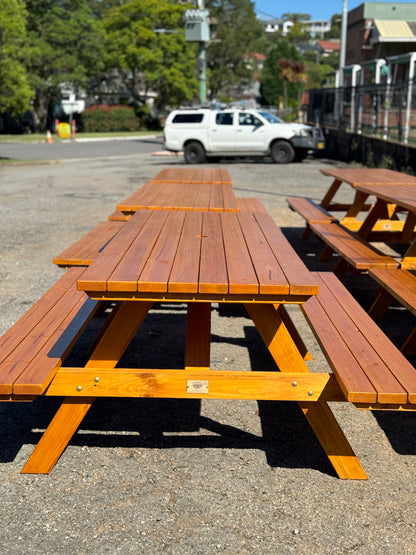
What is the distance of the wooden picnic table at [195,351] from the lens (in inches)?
127

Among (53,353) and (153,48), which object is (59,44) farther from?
(53,353)

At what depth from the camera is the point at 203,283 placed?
322cm

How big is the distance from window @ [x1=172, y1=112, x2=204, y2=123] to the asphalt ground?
17254 millimetres

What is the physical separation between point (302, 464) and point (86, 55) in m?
49.5

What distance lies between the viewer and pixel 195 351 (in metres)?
3.69

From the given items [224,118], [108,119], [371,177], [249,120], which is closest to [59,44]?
[108,119]

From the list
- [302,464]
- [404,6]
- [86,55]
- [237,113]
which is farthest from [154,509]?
[404,6]

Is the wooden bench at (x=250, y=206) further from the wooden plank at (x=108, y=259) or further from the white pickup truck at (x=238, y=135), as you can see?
the white pickup truck at (x=238, y=135)

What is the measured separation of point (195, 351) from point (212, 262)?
50 centimetres

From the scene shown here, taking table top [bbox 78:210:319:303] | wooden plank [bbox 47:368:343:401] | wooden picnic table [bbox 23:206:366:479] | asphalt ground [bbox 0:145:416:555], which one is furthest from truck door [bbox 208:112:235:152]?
wooden plank [bbox 47:368:343:401]

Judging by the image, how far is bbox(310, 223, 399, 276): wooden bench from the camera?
17.8 ft

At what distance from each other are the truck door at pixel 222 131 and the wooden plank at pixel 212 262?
17.2 metres

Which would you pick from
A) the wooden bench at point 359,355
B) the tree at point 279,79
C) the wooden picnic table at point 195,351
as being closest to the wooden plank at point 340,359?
the wooden bench at point 359,355

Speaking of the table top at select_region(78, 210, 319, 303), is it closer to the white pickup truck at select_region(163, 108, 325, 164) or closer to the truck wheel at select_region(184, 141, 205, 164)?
the white pickup truck at select_region(163, 108, 325, 164)
